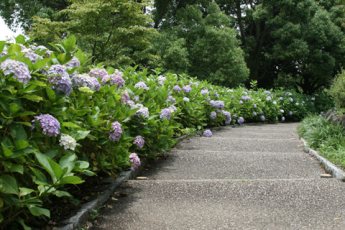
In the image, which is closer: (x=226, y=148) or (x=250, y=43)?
(x=226, y=148)

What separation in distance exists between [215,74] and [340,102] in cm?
977

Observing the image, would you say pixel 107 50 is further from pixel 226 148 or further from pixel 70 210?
pixel 70 210

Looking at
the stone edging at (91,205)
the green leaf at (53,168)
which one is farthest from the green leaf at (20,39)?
the stone edging at (91,205)

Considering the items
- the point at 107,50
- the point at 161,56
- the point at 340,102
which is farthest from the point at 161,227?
the point at 161,56

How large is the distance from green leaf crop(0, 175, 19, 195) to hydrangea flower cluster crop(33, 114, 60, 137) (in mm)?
324

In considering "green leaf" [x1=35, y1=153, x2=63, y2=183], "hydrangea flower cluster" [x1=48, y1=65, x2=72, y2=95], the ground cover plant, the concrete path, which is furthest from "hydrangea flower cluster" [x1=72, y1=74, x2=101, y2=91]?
the concrete path

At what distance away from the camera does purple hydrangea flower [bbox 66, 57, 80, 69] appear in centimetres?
285

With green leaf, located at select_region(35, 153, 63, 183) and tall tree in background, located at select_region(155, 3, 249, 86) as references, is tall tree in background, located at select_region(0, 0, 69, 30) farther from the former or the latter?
green leaf, located at select_region(35, 153, 63, 183)

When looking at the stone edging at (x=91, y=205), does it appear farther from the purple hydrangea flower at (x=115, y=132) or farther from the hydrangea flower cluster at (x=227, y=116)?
the hydrangea flower cluster at (x=227, y=116)

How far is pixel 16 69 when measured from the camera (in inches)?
86.3

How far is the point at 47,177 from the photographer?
2.41 metres

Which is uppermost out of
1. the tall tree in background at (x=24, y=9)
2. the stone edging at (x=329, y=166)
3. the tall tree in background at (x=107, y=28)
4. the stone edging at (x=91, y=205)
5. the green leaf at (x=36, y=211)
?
the tall tree in background at (x=24, y=9)

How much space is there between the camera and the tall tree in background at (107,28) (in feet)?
42.3

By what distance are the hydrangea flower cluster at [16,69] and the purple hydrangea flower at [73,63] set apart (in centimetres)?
61
